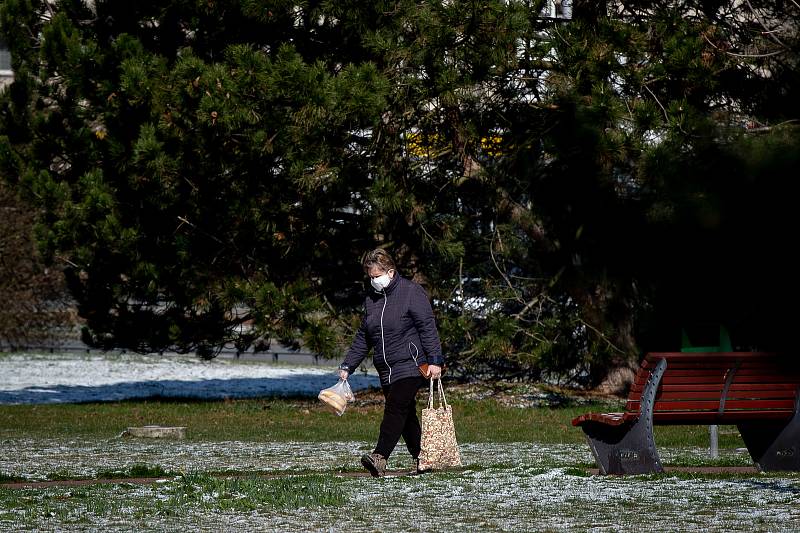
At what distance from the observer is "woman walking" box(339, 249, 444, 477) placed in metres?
9.89

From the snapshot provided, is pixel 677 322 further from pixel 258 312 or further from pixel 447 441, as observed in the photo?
pixel 447 441

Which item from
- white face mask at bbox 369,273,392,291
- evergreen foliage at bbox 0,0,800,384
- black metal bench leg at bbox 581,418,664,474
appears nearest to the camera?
black metal bench leg at bbox 581,418,664,474

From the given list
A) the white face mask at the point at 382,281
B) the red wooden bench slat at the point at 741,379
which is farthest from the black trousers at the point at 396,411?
the red wooden bench slat at the point at 741,379

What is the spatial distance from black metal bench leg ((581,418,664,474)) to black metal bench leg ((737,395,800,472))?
0.81m

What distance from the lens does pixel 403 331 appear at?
32.7 feet

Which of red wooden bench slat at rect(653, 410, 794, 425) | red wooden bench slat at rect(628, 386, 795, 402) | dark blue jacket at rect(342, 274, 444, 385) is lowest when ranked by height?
red wooden bench slat at rect(653, 410, 794, 425)

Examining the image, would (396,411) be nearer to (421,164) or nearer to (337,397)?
(337,397)

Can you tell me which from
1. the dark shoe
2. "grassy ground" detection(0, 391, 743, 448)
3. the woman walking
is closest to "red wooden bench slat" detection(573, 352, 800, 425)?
the woman walking

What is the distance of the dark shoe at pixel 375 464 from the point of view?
9703 mm

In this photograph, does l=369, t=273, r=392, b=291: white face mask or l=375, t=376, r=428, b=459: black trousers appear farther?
l=369, t=273, r=392, b=291: white face mask

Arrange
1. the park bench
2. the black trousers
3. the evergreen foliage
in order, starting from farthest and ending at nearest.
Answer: the evergreen foliage, the black trousers, the park bench

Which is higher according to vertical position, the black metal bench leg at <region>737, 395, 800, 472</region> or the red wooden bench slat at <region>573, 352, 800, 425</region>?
the red wooden bench slat at <region>573, 352, 800, 425</region>

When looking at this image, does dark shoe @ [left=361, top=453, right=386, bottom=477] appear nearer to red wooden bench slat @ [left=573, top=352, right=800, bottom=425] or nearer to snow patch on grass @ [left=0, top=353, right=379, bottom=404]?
red wooden bench slat @ [left=573, top=352, right=800, bottom=425]

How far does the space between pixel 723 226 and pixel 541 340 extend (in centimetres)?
262
